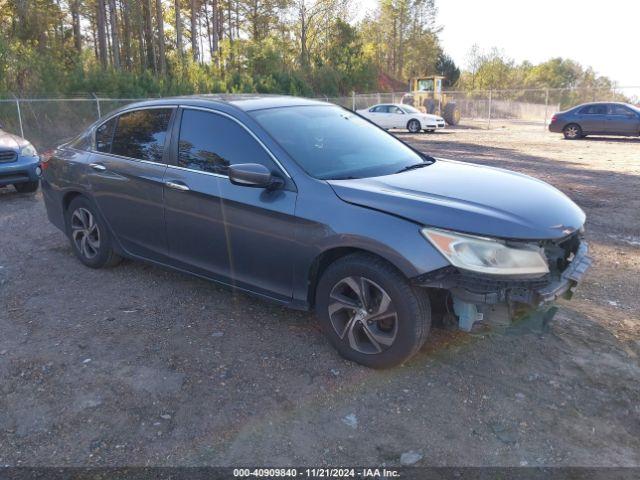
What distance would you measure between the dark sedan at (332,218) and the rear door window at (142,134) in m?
0.01

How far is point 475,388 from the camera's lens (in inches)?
129

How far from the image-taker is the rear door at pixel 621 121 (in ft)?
64.6

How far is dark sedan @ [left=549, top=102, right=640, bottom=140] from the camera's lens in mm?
19812

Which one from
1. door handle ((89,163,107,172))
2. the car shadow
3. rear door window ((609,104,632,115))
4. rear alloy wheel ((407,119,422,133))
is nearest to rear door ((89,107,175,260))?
door handle ((89,163,107,172))

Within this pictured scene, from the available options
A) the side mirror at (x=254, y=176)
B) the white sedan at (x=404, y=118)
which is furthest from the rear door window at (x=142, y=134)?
the white sedan at (x=404, y=118)

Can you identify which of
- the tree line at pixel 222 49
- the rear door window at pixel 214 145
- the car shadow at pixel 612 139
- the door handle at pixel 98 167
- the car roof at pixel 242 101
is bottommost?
the car shadow at pixel 612 139

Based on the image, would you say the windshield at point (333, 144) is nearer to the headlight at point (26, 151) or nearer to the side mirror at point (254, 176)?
the side mirror at point (254, 176)

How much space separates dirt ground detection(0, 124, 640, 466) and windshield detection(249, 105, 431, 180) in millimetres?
1220

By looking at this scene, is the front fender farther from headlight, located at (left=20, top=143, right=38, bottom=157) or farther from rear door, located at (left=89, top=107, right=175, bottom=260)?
headlight, located at (left=20, top=143, right=38, bottom=157)

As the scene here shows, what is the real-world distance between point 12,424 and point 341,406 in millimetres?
1799

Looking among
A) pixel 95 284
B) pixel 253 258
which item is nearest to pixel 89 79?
pixel 95 284

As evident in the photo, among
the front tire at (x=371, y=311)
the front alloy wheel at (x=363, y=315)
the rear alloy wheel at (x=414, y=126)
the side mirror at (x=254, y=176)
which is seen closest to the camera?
the front tire at (x=371, y=311)

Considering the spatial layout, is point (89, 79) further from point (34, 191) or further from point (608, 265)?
point (608, 265)

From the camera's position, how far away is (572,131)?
21188 millimetres
